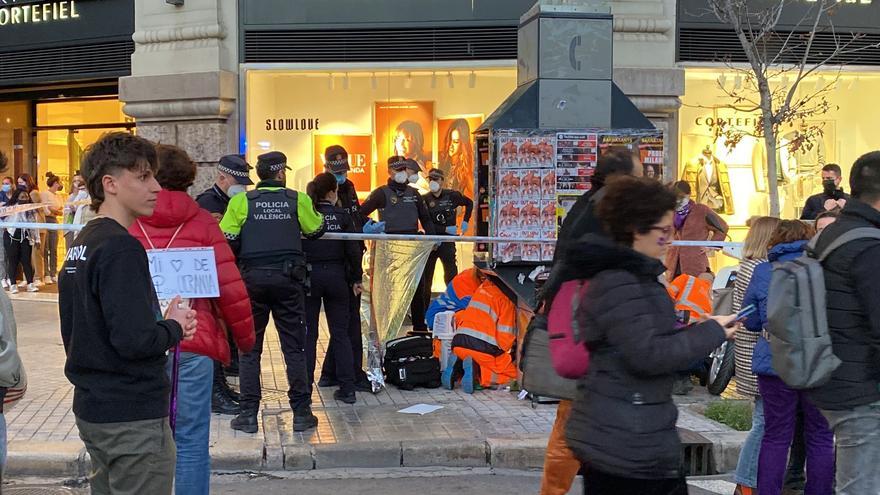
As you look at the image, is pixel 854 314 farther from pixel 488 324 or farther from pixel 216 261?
pixel 488 324

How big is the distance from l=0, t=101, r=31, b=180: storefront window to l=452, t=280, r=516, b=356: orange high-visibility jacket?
39.9ft

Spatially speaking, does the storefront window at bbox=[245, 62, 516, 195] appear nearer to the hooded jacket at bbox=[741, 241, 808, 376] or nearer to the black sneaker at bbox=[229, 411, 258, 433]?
the black sneaker at bbox=[229, 411, 258, 433]

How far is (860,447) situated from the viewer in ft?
13.9

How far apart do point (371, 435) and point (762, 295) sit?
121 inches

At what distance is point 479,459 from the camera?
22.8 ft

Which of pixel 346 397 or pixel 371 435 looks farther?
pixel 346 397

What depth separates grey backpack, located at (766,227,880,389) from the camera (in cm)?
421

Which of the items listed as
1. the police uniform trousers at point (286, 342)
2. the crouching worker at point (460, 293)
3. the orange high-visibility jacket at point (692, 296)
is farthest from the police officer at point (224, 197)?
the orange high-visibility jacket at point (692, 296)

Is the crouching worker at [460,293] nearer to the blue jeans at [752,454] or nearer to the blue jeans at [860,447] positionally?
the blue jeans at [752,454]

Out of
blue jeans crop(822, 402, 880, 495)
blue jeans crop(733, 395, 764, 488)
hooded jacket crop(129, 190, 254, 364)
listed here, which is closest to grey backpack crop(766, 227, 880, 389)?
blue jeans crop(822, 402, 880, 495)

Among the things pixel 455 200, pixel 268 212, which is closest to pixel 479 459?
pixel 268 212

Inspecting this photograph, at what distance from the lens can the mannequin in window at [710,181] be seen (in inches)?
547

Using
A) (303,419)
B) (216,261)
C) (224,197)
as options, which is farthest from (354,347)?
(216,261)

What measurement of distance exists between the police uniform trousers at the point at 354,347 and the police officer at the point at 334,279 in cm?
33
